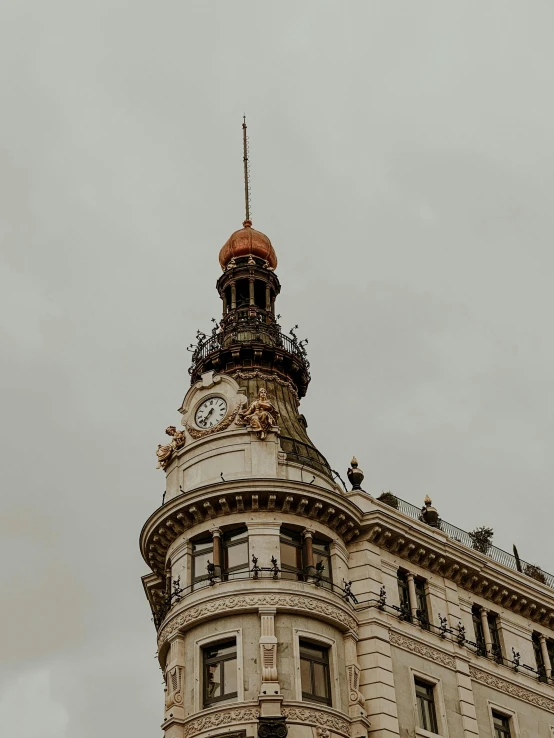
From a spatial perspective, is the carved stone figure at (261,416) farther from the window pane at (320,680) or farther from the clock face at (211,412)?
the window pane at (320,680)

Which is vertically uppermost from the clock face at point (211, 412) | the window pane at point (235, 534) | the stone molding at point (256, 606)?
the clock face at point (211, 412)

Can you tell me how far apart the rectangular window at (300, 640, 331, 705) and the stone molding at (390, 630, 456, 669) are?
426 cm

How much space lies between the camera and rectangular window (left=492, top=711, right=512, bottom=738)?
54281mm

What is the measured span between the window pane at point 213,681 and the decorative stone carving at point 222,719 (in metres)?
1.15

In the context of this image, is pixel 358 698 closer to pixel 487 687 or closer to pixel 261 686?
pixel 261 686

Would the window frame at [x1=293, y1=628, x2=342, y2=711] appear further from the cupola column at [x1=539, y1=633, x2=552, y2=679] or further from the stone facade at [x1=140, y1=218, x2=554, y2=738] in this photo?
the cupola column at [x1=539, y1=633, x2=552, y2=679]

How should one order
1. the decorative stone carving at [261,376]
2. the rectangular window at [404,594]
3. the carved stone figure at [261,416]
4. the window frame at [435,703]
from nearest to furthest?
the window frame at [435,703] → the carved stone figure at [261,416] → the rectangular window at [404,594] → the decorative stone carving at [261,376]

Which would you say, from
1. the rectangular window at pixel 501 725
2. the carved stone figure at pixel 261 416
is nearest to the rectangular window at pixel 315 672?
the carved stone figure at pixel 261 416

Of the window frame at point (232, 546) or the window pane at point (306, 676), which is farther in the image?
the window frame at point (232, 546)

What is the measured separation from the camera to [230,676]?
153ft

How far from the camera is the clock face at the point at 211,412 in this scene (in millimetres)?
54406

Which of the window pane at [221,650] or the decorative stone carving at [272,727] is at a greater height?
the window pane at [221,650]

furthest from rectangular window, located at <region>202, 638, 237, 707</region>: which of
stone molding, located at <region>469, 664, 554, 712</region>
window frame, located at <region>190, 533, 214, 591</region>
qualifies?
stone molding, located at <region>469, 664, 554, 712</region>

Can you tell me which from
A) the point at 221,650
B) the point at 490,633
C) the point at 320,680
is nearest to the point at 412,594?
the point at 490,633
